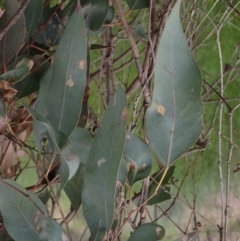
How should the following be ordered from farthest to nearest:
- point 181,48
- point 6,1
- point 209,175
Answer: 1. point 209,175
2. point 6,1
3. point 181,48

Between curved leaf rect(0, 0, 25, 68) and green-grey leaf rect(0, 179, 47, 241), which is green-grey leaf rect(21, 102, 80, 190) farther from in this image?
curved leaf rect(0, 0, 25, 68)

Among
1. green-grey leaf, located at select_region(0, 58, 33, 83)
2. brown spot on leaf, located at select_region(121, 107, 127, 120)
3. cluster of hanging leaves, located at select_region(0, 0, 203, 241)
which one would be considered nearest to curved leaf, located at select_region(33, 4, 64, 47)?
cluster of hanging leaves, located at select_region(0, 0, 203, 241)

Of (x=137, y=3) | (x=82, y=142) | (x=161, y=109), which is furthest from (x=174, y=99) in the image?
(x=137, y=3)

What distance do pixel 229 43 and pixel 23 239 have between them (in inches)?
44.4

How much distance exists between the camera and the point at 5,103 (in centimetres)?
38

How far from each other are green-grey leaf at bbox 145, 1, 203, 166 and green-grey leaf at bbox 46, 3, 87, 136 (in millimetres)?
82

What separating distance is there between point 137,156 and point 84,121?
0.41 ft

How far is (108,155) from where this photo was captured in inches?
12.3

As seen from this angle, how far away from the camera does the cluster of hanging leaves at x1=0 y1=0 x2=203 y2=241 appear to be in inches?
12.1

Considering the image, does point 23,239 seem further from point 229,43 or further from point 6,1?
point 229,43

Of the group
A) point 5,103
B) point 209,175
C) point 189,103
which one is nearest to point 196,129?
point 189,103

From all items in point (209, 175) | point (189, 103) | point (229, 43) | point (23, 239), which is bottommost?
point (209, 175)

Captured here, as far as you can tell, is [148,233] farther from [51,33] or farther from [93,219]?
[51,33]

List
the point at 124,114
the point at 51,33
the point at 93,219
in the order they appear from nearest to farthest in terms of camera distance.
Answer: the point at 124,114
the point at 93,219
the point at 51,33
